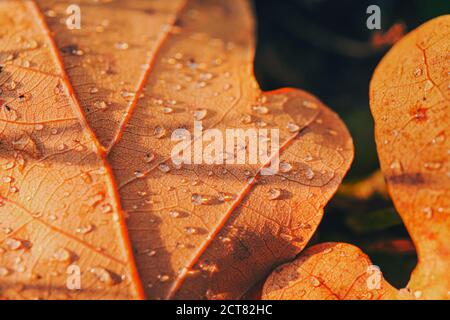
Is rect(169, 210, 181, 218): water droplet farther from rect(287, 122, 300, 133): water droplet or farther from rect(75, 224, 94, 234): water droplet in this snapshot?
rect(287, 122, 300, 133): water droplet

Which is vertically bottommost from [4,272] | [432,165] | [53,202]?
[4,272]

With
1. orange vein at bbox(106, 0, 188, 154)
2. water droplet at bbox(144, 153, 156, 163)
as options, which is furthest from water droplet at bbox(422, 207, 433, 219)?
orange vein at bbox(106, 0, 188, 154)

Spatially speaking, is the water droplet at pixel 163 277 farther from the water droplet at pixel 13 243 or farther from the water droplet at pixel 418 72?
the water droplet at pixel 418 72

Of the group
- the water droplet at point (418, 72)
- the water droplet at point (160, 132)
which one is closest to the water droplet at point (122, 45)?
the water droplet at point (160, 132)

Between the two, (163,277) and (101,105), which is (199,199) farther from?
(101,105)

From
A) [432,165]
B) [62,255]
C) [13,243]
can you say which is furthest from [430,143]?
[13,243]
